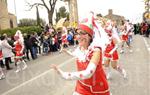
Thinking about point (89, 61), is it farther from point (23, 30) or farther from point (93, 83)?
point (23, 30)

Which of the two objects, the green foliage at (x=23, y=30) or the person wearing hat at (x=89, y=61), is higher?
the person wearing hat at (x=89, y=61)

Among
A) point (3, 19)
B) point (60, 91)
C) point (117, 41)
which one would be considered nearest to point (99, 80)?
point (60, 91)

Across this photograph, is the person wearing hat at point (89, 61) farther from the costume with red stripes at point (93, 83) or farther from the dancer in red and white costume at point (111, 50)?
the dancer in red and white costume at point (111, 50)

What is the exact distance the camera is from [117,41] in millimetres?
10703

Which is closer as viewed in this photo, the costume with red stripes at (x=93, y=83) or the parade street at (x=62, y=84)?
the costume with red stripes at (x=93, y=83)

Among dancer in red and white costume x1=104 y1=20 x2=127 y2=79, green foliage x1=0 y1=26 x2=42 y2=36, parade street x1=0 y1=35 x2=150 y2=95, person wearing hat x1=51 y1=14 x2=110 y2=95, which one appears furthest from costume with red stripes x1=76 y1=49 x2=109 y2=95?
green foliage x1=0 y1=26 x2=42 y2=36

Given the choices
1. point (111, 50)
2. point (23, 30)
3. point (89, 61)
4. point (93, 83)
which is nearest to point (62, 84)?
point (111, 50)

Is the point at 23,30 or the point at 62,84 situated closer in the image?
the point at 62,84

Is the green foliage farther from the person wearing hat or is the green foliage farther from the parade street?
the person wearing hat

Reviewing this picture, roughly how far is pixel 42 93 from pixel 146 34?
35.2 m

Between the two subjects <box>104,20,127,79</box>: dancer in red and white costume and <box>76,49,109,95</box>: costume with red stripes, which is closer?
<box>76,49,109,95</box>: costume with red stripes

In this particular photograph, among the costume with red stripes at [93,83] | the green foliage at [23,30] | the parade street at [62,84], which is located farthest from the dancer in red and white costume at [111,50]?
the green foliage at [23,30]

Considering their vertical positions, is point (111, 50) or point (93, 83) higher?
point (93, 83)

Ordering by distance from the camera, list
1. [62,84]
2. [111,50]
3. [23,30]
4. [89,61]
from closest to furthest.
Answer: [89,61]
[62,84]
[111,50]
[23,30]
